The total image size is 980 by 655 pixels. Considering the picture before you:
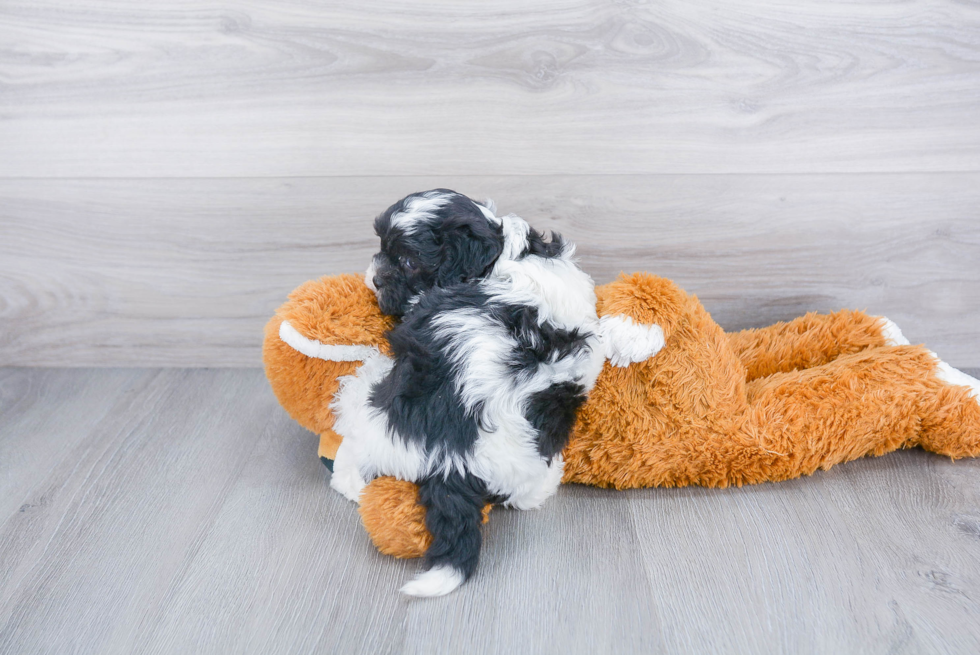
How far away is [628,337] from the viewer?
1.08 metres

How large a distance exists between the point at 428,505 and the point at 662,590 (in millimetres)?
355

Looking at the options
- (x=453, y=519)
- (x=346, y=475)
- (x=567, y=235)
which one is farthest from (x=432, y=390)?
(x=567, y=235)

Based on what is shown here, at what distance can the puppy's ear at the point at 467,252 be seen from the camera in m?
1.03

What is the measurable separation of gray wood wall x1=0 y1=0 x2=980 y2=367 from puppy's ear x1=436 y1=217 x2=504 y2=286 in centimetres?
46

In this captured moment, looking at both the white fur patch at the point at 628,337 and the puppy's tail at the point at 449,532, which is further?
the white fur patch at the point at 628,337

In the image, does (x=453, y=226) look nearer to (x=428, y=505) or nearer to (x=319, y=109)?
(x=428, y=505)

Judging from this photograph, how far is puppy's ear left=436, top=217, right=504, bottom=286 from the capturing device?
3.36 ft

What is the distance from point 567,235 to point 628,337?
461mm

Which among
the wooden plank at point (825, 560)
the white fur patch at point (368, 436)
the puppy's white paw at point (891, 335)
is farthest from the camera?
the puppy's white paw at point (891, 335)

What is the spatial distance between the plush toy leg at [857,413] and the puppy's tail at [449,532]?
1.59 feet

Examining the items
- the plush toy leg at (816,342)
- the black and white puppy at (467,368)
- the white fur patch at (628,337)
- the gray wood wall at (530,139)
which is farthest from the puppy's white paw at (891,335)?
the black and white puppy at (467,368)

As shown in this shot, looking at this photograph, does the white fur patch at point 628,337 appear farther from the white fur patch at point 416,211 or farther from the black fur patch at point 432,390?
the white fur patch at point 416,211

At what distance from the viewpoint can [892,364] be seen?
1228mm

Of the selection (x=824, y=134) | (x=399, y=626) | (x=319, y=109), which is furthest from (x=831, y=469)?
(x=319, y=109)
